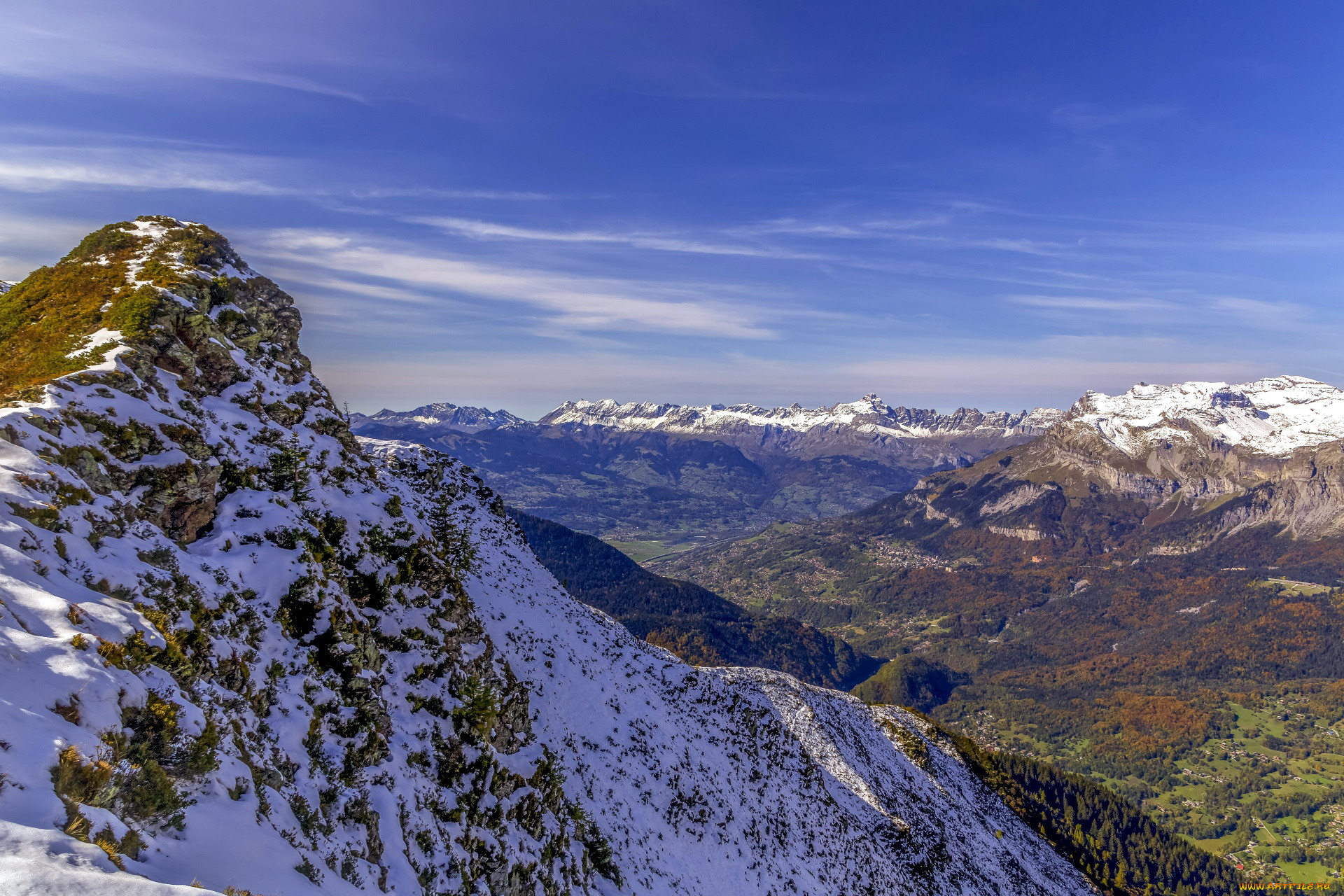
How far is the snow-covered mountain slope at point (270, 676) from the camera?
43.4 ft

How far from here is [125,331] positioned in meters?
28.4

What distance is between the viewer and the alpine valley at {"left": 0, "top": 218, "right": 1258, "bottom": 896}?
523 inches

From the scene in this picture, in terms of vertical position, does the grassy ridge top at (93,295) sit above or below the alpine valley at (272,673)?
above

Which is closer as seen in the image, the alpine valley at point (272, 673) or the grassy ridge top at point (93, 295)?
the alpine valley at point (272, 673)

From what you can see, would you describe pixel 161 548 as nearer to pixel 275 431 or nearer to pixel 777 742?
pixel 275 431

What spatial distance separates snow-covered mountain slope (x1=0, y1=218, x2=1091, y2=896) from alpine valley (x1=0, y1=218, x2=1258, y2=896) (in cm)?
11

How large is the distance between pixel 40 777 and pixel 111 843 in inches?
71.2

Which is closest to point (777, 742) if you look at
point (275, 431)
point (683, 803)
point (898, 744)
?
point (683, 803)

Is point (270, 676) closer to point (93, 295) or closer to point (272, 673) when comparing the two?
point (272, 673)

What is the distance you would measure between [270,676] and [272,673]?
0.16m

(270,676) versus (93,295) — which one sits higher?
(93,295)

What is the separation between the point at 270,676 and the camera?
883 inches

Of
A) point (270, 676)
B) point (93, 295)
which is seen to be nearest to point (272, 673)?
point (270, 676)

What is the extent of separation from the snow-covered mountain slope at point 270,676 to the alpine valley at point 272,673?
4.3 inches
